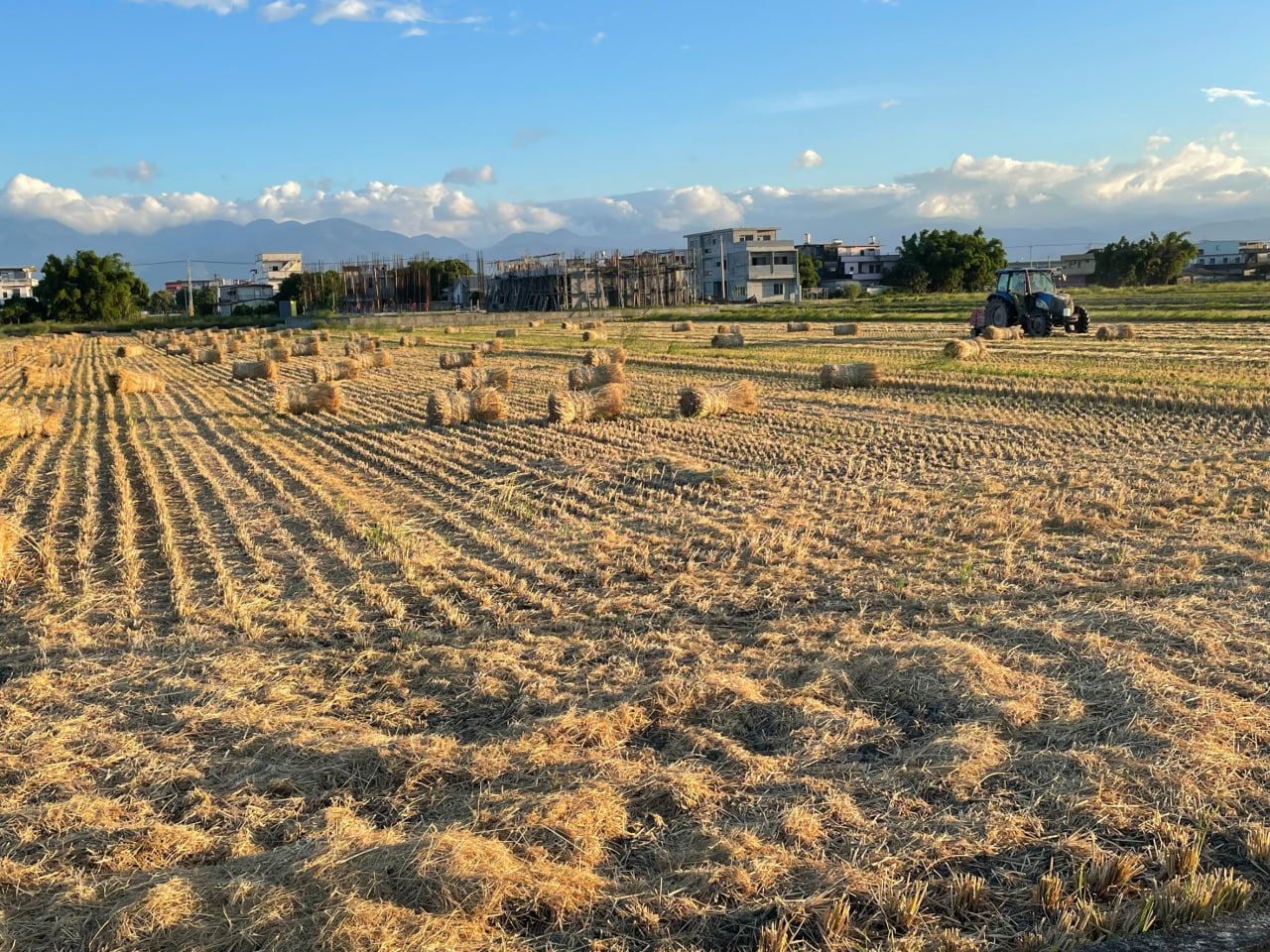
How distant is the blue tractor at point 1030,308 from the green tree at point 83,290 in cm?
7736

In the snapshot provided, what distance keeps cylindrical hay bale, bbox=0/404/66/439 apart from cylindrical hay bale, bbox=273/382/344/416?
12.5ft

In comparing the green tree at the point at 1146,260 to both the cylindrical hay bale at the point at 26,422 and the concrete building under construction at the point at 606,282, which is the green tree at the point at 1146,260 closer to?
the concrete building under construction at the point at 606,282

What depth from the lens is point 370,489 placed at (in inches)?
456

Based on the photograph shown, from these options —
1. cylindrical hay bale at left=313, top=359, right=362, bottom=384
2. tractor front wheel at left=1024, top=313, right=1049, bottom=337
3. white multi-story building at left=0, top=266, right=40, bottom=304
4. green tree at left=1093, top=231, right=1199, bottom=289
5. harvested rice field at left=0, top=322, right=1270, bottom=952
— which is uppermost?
white multi-story building at left=0, top=266, right=40, bottom=304

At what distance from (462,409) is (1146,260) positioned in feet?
236

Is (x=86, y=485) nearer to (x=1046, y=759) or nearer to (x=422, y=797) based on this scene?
(x=422, y=797)

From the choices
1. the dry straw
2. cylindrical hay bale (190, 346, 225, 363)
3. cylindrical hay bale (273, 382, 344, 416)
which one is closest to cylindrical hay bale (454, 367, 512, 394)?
cylindrical hay bale (273, 382, 344, 416)

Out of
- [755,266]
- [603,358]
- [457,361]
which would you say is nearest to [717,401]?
[603,358]

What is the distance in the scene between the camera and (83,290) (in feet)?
274

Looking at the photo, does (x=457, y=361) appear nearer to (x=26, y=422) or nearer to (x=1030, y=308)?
(x=26, y=422)

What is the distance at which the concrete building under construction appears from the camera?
75.9 meters

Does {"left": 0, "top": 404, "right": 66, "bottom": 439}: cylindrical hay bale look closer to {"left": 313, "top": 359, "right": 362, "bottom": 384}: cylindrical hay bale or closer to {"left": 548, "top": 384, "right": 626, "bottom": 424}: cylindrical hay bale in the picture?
{"left": 313, "top": 359, "right": 362, "bottom": 384}: cylindrical hay bale

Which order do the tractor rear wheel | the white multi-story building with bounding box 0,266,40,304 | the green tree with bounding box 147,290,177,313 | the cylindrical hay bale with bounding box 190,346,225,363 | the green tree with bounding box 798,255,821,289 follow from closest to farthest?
1. the tractor rear wheel
2. the cylindrical hay bale with bounding box 190,346,225,363
3. the green tree with bounding box 798,255,821,289
4. the green tree with bounding box 147,290,177,313
5. the white multi-story building with bounding box 0,266,40,304

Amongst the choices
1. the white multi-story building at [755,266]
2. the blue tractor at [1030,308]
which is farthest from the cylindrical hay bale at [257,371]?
the white multi-story building at [755,266]
